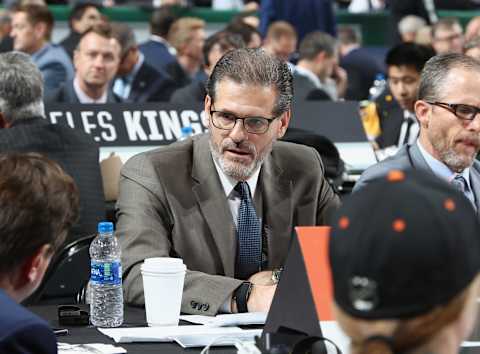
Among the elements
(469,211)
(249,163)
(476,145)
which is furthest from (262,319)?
(469,211)

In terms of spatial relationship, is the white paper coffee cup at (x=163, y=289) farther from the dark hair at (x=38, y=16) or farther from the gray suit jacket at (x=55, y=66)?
the dark hair at (x=38, y=16)

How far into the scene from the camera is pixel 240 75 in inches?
152

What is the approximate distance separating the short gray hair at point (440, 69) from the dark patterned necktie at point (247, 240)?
0.93 m

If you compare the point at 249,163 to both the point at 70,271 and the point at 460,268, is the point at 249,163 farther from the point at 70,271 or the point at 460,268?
the point at 460,268

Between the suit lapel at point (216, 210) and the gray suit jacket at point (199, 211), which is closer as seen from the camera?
the gray suit jacket at point (199, 211)

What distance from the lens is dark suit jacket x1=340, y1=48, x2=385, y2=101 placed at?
13.6 metres

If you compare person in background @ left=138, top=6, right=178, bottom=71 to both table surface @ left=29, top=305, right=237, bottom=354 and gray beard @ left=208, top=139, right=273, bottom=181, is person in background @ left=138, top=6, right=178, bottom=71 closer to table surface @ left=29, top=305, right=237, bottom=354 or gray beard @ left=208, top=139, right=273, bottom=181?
gray beard @ left=208, top=139, right=273, bottom=181

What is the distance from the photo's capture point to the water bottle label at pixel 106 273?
11.5 feet

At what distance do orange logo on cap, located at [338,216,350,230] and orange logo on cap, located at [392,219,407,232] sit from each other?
75 millimetres

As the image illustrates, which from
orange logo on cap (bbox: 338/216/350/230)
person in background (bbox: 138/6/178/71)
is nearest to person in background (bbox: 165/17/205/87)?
person in background (bbox: 138/6/178/71)

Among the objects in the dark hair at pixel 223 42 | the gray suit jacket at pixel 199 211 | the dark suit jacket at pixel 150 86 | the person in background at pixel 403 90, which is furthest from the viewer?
the dark suit jacket at pixel 150 86

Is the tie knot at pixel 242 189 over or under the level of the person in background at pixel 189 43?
under

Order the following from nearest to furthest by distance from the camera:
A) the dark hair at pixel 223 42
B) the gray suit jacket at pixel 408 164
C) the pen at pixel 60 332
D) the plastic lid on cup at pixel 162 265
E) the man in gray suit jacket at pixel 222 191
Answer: the pen at pixel 60 332 → the plastic lid on cup at pixel 162 265 → the man in gray suit jacket at pixel 222 191 → the gray suit jacket at pixel 408 164 → the dark hair at pixel 223 42

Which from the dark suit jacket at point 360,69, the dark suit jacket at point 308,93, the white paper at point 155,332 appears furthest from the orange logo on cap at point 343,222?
the dark suit jacket at point 360,69
